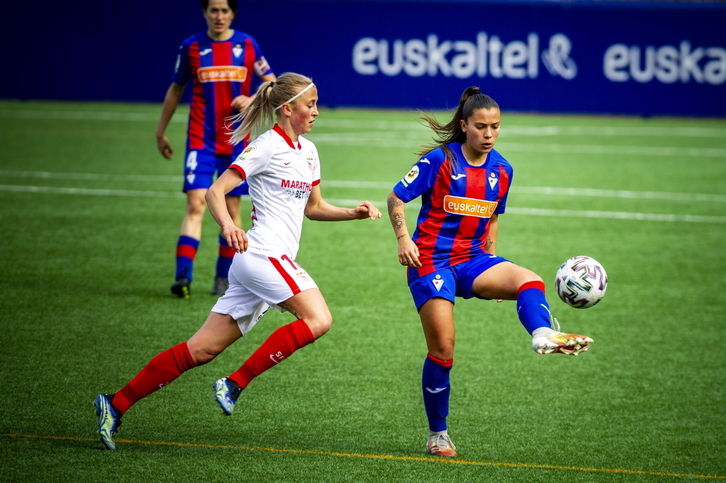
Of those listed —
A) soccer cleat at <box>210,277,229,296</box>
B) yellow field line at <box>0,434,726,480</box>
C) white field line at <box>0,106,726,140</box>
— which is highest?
white field line at <box>0,106,726,140</box>

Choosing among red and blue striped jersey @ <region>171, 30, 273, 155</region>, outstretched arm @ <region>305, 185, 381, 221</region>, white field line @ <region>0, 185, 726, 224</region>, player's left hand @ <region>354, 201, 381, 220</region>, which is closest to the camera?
player's left hand @ <region>354, 201, 381, 220</region>

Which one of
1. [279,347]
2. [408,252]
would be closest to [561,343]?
[408,252]

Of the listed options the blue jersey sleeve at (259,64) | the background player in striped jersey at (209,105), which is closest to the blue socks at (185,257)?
the background player in striped jersey at (209,105)

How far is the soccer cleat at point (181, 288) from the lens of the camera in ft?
24.7

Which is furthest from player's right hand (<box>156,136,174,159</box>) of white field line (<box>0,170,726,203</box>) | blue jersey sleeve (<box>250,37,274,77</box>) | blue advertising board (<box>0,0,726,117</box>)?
blue advertising board (<box>0,0,726,117</box>)

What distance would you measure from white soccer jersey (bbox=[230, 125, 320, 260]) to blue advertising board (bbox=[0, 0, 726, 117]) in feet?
54.6

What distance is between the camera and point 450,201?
4.78 meters

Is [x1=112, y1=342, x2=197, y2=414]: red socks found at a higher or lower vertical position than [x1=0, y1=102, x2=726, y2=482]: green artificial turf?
higher

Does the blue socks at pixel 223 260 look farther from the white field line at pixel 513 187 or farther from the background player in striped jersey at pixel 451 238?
the white field line at pixel 513 187

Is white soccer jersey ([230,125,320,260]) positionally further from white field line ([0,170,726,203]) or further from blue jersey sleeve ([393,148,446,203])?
white field line ([0,170,726,203])

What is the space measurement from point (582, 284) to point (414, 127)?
15.9 metres

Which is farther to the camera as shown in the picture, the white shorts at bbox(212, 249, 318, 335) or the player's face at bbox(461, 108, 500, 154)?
the player's face at bbox(461, 108, 500, 154)

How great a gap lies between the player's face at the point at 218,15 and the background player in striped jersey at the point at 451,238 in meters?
3.28

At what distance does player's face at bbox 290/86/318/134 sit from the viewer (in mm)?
4703
